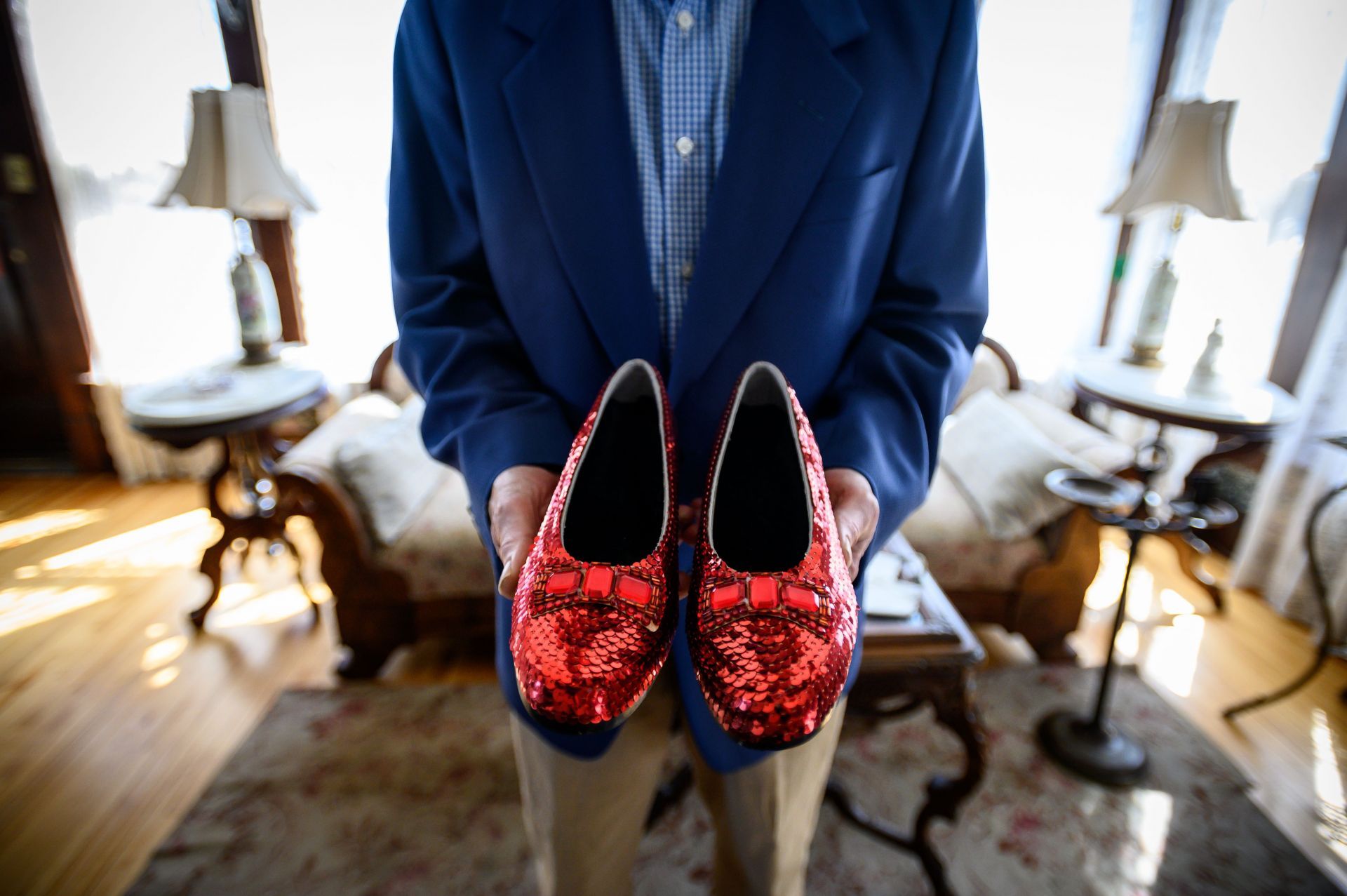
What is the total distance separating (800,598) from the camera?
1.33 feet

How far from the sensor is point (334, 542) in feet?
5.43

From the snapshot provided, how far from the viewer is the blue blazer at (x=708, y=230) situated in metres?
0.52

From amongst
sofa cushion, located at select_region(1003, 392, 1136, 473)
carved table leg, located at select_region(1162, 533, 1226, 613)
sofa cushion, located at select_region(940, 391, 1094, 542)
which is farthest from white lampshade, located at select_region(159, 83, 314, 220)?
carved table leg, located at select_region(1162, 533, 1226, 613)

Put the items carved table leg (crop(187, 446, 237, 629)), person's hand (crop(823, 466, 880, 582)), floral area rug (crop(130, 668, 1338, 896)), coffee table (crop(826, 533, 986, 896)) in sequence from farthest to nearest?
1. carved table leg (crop(187, 446, 237, 629))
2. floral area rug (crop(130, 668, 1338, 896))
3. coffee table (crop(826, 533, 986, 896))
4. person's hand (crop(823, 466, 880, 582))

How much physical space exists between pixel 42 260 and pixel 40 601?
1.61 m

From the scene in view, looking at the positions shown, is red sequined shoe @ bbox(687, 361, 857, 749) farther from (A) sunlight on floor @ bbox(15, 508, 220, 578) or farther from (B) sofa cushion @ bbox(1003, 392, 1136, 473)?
(A) sunlight on floor @ bbox(15, 508, 220, 578)

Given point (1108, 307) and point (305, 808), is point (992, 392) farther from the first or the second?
point (305, 808)

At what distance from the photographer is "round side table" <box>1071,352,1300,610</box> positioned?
1.50m

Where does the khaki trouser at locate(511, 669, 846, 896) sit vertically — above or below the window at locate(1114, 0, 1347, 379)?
below

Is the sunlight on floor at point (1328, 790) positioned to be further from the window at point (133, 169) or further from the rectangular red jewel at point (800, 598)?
the window at point (133, 169)

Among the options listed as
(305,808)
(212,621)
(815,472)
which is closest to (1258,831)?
(815,472)

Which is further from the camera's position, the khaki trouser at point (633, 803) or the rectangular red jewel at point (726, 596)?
the khaki trouser at point (633, 803)

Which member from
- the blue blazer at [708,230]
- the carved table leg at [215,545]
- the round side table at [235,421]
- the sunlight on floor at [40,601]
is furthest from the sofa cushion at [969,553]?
the sunlight on floor at [40,601]

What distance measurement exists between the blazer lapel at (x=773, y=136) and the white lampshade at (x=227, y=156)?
1.95 metres
